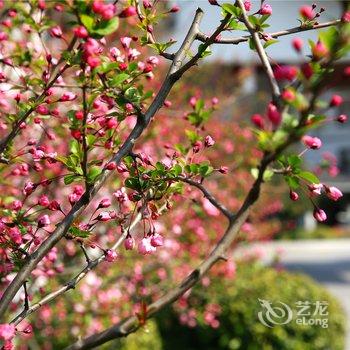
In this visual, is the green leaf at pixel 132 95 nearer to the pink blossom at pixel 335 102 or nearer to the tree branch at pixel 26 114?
the tree branch at pixel 26 114

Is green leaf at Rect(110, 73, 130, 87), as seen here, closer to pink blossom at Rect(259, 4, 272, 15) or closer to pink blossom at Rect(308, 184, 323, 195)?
pink blossom at Rect(259, 4, 272, 15)

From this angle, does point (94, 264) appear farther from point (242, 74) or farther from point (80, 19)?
point (242, 74)

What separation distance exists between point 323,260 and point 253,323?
14.1 m

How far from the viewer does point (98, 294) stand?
592 cm

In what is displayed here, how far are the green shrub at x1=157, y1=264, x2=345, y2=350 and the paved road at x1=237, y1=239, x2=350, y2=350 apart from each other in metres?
4.88

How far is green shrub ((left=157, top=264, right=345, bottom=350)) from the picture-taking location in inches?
281

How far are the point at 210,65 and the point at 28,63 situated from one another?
14.4 meters

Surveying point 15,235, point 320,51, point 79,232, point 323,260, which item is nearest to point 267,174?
point 320,51

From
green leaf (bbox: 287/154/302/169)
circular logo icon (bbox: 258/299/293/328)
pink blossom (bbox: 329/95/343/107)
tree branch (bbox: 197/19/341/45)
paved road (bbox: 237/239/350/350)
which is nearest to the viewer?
pink blossom (bbox: 329/95/343/107)

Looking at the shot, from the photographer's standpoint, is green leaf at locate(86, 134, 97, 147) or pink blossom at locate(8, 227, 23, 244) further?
pink blossom at locate(8, 227, 23, 244)

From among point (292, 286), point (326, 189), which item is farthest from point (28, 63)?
point (292, 286)

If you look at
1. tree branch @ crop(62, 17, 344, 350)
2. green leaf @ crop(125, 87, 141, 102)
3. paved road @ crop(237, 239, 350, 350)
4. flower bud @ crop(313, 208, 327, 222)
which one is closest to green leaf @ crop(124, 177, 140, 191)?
green leaf @ crop(125, 87, 141, 102)

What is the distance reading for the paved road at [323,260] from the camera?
15578 millimetres

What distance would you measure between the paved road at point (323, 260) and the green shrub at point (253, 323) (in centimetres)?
488
